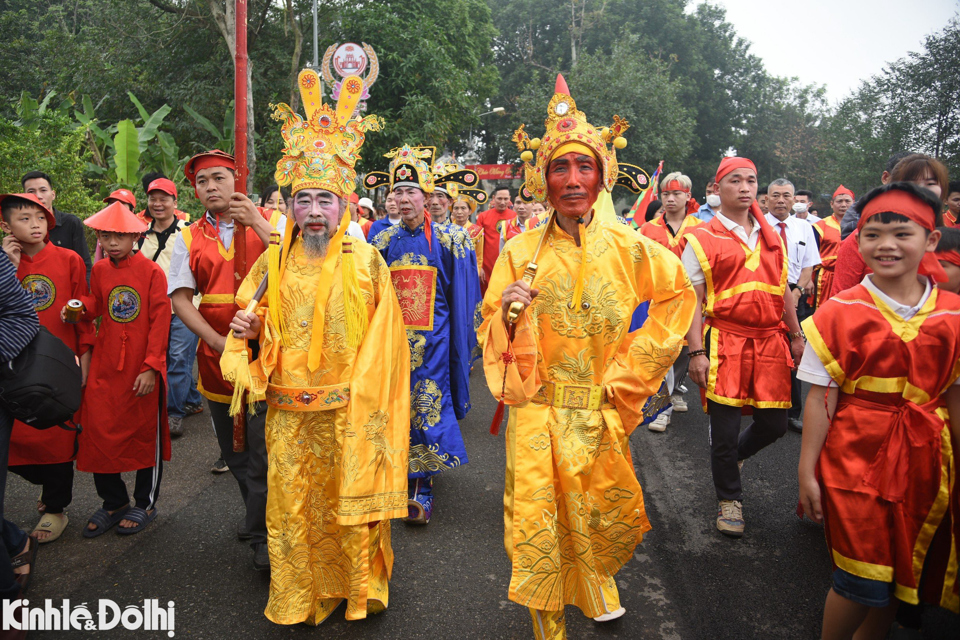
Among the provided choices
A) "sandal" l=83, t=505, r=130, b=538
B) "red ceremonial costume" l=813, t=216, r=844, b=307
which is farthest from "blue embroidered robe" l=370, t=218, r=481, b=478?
"red ceremonial costume" l=813, t=216, r=844, b=307

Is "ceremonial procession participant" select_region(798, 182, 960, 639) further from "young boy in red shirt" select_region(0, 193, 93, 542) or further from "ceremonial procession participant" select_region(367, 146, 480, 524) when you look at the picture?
"young boy in red shirt" select_region(0, 193, 93, 542)

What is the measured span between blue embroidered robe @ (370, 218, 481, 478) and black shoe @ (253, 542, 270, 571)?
1074 mm

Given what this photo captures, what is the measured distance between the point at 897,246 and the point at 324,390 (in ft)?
8.15

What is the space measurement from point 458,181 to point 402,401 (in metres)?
2.68

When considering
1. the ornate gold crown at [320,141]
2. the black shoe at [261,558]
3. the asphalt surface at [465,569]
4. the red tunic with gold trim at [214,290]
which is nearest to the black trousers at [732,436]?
the asphalt surface at [465,569]

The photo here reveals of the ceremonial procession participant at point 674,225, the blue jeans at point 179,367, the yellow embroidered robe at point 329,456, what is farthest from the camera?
the ceremonial procession participant at point 674,225

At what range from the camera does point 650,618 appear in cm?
304

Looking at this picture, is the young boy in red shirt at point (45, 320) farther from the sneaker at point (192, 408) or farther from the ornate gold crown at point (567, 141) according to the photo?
the ornate gold crown at point (567, 141)

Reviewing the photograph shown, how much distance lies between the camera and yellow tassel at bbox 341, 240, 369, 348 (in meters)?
3.04

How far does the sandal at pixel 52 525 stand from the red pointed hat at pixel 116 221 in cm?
182

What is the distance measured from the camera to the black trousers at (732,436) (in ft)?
12.7

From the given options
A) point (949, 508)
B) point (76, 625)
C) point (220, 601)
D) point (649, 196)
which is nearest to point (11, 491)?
point (76, 625)

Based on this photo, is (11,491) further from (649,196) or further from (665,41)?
(665,41)

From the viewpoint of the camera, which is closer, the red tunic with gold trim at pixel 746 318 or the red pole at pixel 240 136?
the red pole at pixel 240 136
